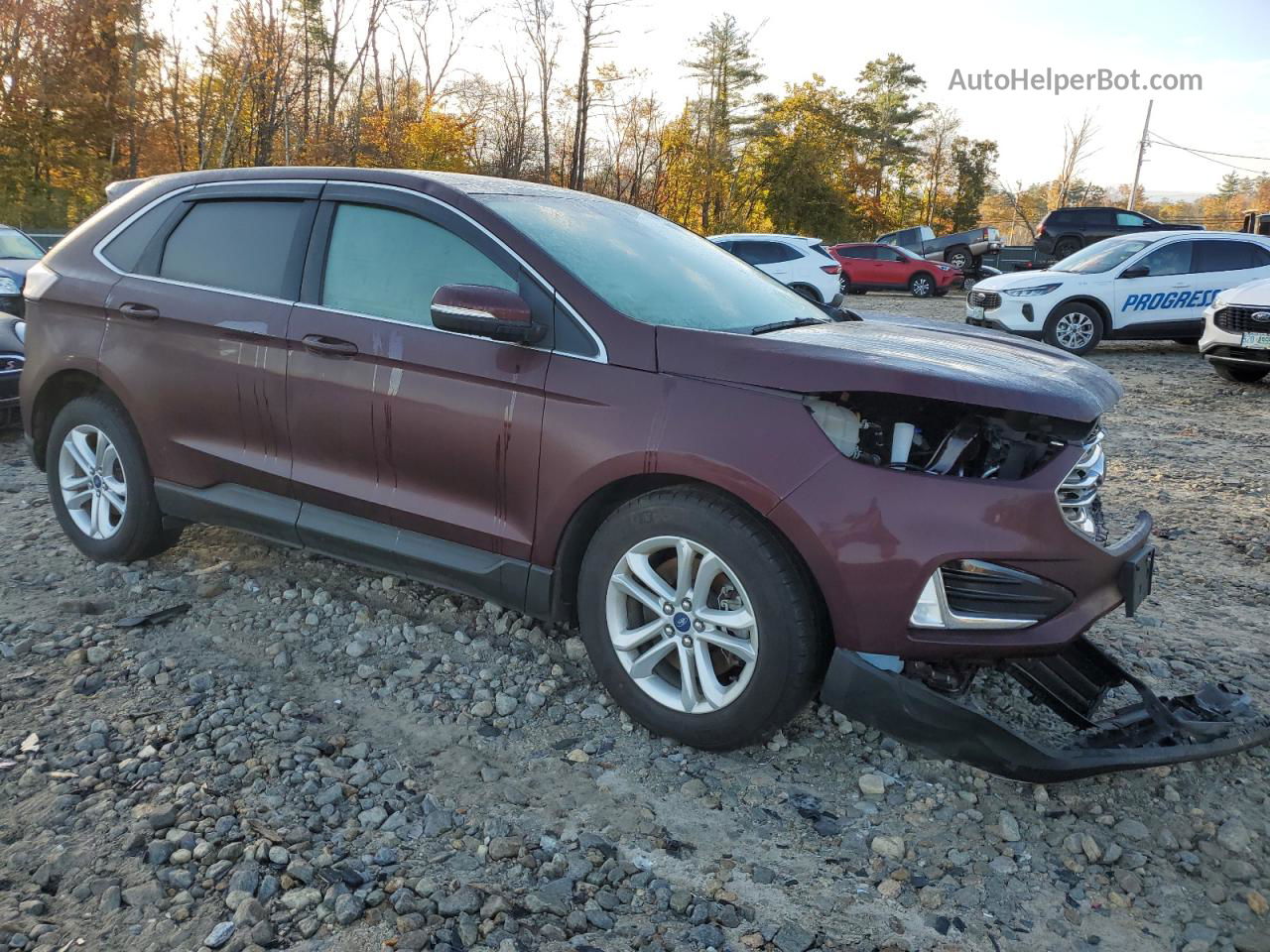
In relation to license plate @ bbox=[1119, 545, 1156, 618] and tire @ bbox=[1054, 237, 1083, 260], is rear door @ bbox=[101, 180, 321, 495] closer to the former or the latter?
license plate @ bbox=[1119, 545, 1156, 618]

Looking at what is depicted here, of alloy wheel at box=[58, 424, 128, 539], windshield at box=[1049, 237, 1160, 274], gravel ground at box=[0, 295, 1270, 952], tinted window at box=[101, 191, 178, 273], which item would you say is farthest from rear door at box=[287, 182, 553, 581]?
windshield at box=[1049, 237, 1160, 274]

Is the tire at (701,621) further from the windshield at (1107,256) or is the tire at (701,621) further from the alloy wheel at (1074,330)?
the windshield at (1107,256)

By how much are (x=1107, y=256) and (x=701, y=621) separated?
40.9ft

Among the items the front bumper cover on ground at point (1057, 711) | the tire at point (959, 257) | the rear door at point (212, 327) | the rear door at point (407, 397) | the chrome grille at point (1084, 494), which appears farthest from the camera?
the tire at point (959, 257)

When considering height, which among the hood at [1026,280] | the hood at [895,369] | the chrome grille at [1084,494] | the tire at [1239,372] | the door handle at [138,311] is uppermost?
the hood at [1026,280]

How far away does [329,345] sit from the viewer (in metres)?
3.48

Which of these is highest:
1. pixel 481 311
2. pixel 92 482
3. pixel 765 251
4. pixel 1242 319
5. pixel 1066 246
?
pixel 1066 246

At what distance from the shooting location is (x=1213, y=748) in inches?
107

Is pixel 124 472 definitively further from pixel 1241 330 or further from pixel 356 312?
pixel 1241 330

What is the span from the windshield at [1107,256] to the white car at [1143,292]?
0.03 metres

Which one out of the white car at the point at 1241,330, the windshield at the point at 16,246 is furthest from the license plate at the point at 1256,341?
the windshield at the point at 16,246

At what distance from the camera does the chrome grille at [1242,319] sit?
9.73 m

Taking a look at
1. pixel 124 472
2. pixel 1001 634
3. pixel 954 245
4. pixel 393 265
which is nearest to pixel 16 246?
pixel 124 472

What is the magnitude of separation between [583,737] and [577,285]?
4.81 feet
